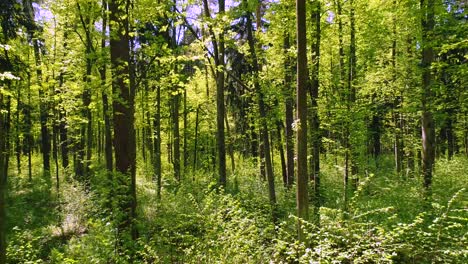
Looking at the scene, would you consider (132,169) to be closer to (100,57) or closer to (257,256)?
(100,57)

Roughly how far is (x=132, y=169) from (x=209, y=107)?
1832 cm

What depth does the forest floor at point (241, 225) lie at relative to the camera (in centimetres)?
564

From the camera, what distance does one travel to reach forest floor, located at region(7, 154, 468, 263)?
5.64m

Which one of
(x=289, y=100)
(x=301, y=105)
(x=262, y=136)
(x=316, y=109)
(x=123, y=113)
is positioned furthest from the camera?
(x=262, y=136)

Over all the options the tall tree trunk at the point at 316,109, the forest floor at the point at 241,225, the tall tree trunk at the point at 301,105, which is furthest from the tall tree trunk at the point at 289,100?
the tall tree trunk at the point at 301,105

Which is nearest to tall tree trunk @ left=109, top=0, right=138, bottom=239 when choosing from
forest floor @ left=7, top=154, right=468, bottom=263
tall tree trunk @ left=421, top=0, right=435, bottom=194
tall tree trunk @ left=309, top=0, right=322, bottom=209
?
forest floor @ left=7, top=154, right=468, bottom=263

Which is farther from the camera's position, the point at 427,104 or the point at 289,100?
the point at 289,100

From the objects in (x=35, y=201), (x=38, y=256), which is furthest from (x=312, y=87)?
(x=35, y=201)

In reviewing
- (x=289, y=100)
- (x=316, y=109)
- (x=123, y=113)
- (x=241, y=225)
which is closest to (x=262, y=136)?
(x=289, y=100)

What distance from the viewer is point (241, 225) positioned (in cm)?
639

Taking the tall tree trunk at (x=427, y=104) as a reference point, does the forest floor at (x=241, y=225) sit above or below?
below

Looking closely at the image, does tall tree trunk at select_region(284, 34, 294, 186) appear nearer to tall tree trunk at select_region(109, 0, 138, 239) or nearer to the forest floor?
the forest floor

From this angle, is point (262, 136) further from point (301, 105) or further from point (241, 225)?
point (301, 105)

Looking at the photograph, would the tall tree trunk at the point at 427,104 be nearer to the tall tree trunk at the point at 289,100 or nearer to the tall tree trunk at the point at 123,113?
the tall tree trunk at the point at 289,100
